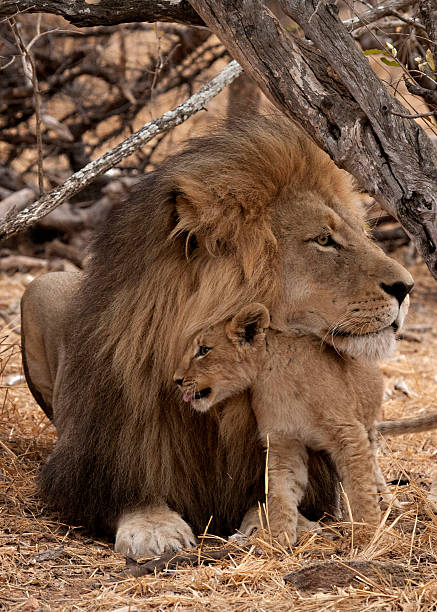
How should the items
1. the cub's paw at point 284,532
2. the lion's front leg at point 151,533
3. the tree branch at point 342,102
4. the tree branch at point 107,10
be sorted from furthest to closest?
1. the tree branch at point 107,10
2. the lion's front leg at point 151,533
3. the cub's paw at point 284,532
4. the tree branch at point 342,102

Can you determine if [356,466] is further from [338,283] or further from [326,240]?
[326,240]

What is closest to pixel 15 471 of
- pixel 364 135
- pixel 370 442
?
pixel 370 442

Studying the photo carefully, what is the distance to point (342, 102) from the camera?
8.00 feet

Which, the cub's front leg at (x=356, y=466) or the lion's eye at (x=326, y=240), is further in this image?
the lion's eye at (x=326, y=240)

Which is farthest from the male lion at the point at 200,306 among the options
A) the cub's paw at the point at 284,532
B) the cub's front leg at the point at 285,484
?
the cub's paw at the point at 284,532

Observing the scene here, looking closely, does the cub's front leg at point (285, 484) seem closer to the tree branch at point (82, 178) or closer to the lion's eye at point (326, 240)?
the lion's eye at point (326, 240)

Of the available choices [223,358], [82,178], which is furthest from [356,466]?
[82,178]

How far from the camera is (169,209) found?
2791 millimetres

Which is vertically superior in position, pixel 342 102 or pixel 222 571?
pixel 342 102

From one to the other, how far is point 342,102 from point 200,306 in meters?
0.72

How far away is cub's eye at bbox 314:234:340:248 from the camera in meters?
2.76

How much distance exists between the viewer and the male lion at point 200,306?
270 cm

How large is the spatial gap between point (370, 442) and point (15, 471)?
1497 millimetres

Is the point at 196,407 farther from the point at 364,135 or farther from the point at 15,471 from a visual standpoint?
the point at 15,471
